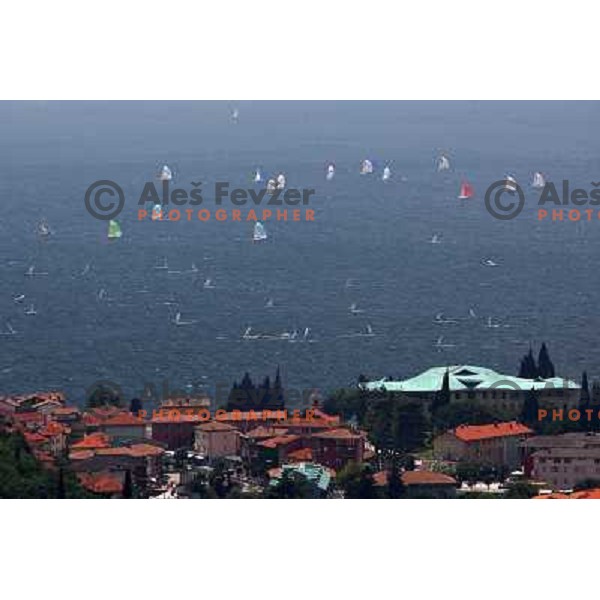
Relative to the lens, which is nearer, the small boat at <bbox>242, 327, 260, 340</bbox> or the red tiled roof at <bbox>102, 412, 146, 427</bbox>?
the red tiled roof at <bbox>102, 412, 146, 427</bbox>

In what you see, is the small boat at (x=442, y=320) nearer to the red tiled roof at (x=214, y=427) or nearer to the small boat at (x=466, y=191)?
the small boat at (x=466, y=191)

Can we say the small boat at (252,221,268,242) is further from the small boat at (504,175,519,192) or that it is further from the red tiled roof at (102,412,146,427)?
the red tiled roof at (102,412,146,427)

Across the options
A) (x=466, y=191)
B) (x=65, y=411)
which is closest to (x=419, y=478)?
(x=65, y=411)

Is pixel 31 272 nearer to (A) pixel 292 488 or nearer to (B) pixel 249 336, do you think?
(B) pixel 249 336

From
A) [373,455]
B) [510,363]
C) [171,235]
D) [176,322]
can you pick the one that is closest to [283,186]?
[171,235]

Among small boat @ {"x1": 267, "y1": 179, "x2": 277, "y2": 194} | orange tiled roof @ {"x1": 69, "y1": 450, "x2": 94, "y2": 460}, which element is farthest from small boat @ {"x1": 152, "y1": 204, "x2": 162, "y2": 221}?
orange tiled roof @ {"x1": 69, "y1": 450, "x2": 94, "y2": 460}

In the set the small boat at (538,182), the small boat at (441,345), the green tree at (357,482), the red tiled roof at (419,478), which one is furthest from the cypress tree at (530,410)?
the small boat at (538,182)

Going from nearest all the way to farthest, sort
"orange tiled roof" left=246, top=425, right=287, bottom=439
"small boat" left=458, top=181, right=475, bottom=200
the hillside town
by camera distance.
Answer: the hillside town
"orange tiled roof" left=246, top=425, right=287, bottom=439
"small boat" left=458, top=181, right=475, bottom=200
